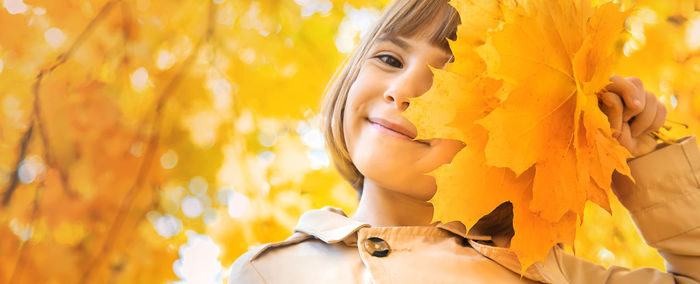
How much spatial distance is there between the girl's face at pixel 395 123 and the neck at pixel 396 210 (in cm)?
3

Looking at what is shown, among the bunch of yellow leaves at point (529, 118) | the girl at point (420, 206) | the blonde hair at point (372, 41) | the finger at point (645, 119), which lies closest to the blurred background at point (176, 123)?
the blonde hair at point (372, 41)

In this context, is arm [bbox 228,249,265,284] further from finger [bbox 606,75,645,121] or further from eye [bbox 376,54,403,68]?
finger [bbox 606,75,645,121]

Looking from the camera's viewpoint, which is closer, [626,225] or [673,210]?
[673,210]

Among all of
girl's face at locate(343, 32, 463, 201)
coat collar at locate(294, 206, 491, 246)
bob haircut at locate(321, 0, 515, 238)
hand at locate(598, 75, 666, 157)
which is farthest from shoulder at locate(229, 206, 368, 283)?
hand at locate(598, 75, 666, 157)

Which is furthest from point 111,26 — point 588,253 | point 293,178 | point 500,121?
point 588,253

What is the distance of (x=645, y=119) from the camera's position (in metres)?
0.93

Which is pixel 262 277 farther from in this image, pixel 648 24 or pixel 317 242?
pixel 648 24

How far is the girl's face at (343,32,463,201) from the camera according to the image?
86 centimetres

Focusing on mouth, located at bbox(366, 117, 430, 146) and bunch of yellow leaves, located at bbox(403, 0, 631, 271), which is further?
mouth, located at bbox(366, 117, 430, 146)

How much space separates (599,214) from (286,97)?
0.89 m

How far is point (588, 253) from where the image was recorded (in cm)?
151

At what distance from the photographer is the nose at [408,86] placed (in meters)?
0.85

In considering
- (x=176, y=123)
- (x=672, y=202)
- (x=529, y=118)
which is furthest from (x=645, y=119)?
(x=176, y=123)

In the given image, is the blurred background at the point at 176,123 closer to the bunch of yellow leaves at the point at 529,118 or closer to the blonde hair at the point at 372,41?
the blonde hair at the point at 372,41
